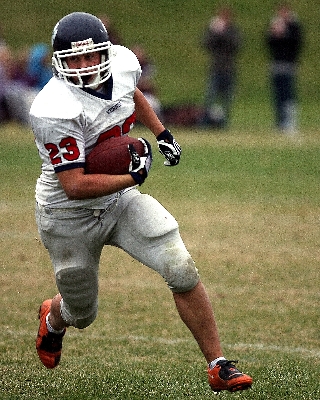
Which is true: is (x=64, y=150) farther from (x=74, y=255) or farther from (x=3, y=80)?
(x=3, y=80)

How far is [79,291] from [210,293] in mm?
1986

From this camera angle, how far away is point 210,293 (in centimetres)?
650

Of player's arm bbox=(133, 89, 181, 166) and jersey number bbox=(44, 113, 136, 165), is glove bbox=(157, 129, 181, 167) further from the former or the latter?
jersey number bbox=(44, 113, 136, 165)

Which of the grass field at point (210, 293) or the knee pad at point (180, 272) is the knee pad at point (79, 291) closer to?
the grass field at point (210, 293)

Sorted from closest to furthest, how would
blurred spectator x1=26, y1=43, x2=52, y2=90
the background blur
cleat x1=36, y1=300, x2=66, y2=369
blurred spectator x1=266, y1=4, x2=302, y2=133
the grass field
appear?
the grass field < cleat x1=36, y1=300, x2=66, y2=369 < blurred spectator x1=26, y1=43, x2=52, y2=90 < blurred spectator x1=266, y1=4, x2=302, y2=133 < the background blur

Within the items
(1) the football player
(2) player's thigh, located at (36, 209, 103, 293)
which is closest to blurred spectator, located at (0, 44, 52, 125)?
(1) the football player

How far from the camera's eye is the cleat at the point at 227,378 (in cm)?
423

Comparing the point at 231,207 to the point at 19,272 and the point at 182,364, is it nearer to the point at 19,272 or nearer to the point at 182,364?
the point at 19,272

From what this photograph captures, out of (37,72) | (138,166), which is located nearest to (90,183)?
(138,166)

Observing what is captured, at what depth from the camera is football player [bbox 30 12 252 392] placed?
4.28m

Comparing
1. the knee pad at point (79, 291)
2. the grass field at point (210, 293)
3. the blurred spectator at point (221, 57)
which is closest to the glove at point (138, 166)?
the knee pad at point (79, 291)

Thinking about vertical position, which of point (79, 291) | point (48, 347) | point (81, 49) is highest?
point (81, 49)

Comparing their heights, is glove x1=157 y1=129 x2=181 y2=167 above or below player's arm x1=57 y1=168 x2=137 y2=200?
below

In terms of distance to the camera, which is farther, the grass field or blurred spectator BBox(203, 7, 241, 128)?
blurred spectator BBox(203, 7, 241, 128)
